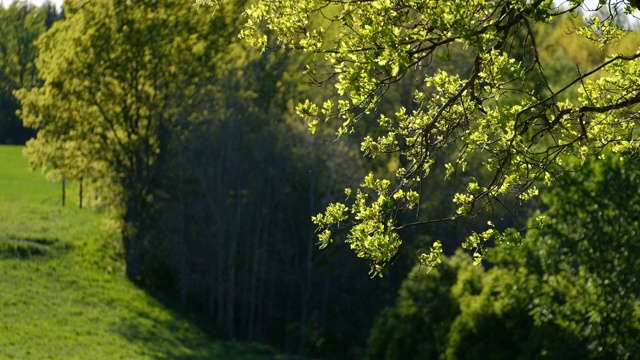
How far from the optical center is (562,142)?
29.3ft

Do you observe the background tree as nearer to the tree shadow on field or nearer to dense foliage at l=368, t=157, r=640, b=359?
the tree shadow on field

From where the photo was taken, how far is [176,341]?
121 feet

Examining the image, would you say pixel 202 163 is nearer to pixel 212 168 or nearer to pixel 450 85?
pixel 212 168

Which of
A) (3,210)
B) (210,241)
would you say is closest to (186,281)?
(210,241)

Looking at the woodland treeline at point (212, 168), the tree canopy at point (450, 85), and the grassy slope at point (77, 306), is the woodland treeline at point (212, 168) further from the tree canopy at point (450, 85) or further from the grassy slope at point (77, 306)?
the tree canopy at point (450, 85)

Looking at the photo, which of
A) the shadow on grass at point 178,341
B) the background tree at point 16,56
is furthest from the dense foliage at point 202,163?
the background tree at point 16,56

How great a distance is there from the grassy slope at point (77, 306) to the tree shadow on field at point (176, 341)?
32mm

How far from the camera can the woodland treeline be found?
129 feet

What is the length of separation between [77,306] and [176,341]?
4.14 meters

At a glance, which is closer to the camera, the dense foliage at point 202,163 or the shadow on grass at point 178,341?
the shadow on grass at point 178,341

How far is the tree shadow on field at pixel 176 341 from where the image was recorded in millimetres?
35312

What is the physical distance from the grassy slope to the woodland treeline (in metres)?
1.97

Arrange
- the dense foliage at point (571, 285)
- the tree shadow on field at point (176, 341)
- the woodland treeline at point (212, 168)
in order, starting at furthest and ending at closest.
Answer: the woodland treeline at point (212, 168) < the tree shadow on field at point (176, 341) < the dense foliage at point (571, 285)

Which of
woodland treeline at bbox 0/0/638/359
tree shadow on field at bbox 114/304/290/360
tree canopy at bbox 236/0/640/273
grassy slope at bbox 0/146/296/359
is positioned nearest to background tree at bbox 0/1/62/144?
grassy slope at bbox 0/146/296/359
